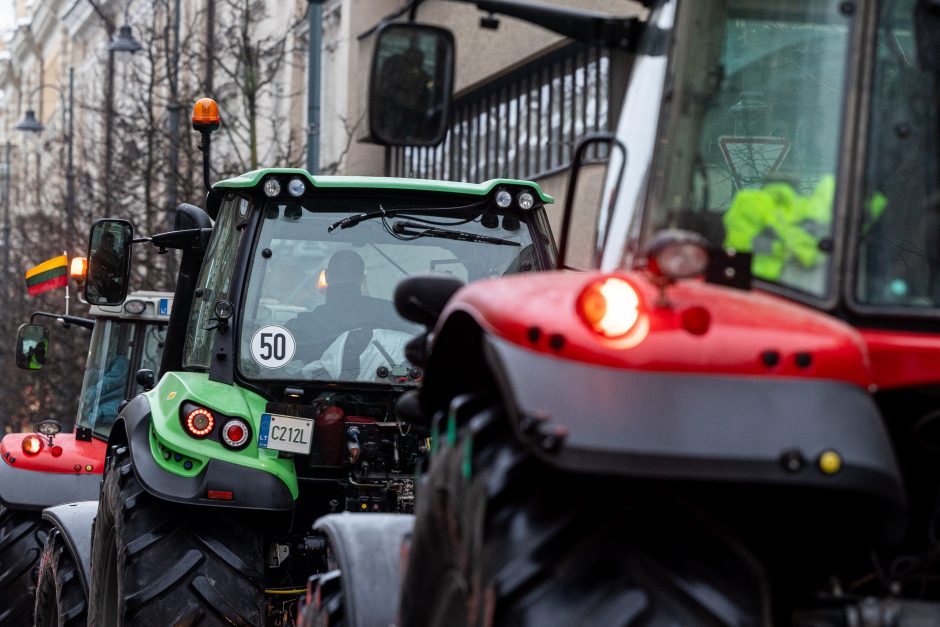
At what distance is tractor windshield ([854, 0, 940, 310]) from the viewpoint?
127 inches

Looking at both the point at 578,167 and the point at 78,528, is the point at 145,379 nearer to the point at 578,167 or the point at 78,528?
the point at 78,528

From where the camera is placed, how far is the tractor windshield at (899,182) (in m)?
3.22

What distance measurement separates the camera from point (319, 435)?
24.3 ft

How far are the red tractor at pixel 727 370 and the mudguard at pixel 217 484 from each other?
327cm

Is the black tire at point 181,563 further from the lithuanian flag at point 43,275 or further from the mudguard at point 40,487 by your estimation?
the lithuanian flag at point 43,275

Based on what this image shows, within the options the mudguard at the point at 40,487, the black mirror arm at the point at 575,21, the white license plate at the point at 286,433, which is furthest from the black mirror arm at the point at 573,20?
the mudguard at the point at 40,487

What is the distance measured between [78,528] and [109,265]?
125 cm

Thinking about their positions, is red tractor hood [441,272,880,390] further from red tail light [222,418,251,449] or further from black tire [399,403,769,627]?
red tail light [222,418,251,449]

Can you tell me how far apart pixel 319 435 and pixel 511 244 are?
116 centimetres

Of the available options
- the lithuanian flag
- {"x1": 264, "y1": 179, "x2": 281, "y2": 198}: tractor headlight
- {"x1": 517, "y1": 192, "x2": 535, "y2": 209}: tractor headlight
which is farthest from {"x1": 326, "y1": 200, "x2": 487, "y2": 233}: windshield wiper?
the lithuanian flag

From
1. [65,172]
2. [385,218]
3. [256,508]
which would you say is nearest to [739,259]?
[256,508]

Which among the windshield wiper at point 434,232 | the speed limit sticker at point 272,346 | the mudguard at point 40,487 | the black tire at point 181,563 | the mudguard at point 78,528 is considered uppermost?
the windshield wiper at point 434,232

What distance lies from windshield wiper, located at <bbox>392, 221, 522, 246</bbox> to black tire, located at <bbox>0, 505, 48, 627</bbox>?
12.8 ft

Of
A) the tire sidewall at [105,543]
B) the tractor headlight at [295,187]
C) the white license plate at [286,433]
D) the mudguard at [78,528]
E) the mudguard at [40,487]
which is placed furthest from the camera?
the mudguard at [40,487]
